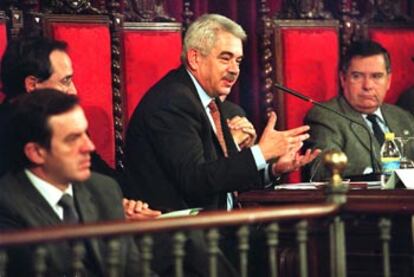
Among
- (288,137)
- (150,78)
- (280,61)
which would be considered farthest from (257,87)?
(288,137)

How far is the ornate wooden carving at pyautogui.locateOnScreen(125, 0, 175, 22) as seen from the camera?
557cm

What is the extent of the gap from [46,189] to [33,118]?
23cm

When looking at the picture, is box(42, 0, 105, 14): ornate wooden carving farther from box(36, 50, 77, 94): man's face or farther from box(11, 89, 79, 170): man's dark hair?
box(11, 89, 79, 170): man's dark hair

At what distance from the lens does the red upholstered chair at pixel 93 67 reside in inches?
206

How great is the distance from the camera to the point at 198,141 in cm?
455

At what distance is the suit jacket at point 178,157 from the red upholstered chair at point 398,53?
6.23ft

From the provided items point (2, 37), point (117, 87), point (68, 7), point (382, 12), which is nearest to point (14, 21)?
point (2, 37)

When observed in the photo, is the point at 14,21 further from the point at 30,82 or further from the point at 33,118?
the point at 33,118

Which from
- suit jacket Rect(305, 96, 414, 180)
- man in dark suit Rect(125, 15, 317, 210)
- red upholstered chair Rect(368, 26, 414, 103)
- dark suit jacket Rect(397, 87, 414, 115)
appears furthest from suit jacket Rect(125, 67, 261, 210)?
red upholstered chair Rect(368, 26, 414, 103)

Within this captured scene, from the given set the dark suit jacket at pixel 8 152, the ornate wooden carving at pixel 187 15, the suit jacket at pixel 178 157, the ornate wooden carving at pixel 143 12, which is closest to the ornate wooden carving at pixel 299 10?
the ornate wooden carving at pixel 187 15

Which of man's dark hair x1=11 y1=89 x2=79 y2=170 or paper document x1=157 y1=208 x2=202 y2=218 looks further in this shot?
paper document x1=157 y1=208 x2=202 y2=218

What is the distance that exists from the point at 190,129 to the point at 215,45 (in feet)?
1.59

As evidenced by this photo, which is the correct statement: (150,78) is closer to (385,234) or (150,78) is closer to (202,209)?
(202,209)

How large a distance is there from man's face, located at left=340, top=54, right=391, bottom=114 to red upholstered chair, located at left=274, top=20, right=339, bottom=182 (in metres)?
0.14
